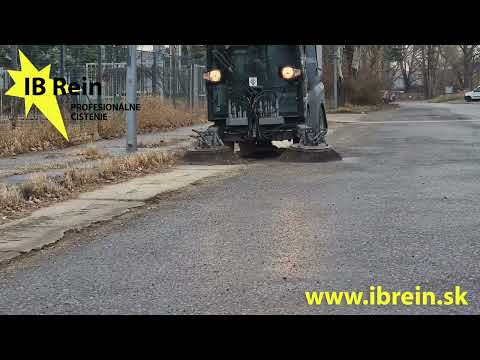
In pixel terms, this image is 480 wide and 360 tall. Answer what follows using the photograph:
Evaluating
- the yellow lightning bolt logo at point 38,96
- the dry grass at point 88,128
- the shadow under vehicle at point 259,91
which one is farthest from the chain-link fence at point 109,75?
the shadow under vehicle at point 259,91

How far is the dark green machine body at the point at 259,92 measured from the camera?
1540 cm

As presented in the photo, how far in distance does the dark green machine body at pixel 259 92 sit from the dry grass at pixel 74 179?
1809 mm

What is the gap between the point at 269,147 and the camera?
659 inches

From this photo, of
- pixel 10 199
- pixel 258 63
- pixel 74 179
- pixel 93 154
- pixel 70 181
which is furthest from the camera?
pixel 258 63

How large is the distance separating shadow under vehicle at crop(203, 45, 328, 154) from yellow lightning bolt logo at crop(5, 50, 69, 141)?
4.33 metres

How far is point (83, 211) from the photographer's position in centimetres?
871

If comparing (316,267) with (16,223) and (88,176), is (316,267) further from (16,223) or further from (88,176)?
(88,176)

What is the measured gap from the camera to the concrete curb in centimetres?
705

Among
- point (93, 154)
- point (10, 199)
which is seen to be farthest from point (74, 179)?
point (93, 154)

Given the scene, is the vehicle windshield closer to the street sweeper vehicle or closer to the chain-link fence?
the street sweeper vehicle

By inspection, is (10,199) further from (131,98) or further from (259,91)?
(259,91)

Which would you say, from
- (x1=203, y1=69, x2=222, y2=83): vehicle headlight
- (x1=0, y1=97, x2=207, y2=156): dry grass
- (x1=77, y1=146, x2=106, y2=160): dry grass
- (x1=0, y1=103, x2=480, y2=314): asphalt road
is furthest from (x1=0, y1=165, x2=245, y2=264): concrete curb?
(x1=0, y1=97, x2=207, y2=156): dry grass

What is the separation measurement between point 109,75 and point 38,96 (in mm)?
7098
